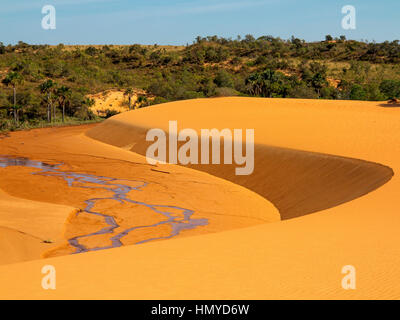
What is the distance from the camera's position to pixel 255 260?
8.53 m

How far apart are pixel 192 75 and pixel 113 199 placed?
205 ft

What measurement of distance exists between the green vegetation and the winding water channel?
87.7 ft

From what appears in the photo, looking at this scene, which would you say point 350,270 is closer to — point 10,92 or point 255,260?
point 255,260

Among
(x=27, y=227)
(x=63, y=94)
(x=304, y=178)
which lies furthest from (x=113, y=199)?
(x=63, y=94)

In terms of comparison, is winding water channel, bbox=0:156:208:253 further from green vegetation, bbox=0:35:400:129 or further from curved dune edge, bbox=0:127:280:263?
green vegetation, bbox=0:35:400:129

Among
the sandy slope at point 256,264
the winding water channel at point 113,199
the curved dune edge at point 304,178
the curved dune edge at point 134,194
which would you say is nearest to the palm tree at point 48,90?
the curved dune edge at point 134,194

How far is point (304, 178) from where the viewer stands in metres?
20.8

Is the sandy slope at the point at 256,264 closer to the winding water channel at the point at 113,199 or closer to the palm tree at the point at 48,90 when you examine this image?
the winding water channel at the point at 113,199

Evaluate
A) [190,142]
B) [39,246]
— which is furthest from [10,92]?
[39,246]

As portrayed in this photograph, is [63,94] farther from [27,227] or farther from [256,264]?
[256,264]

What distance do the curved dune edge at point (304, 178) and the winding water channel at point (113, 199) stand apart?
3590 mm

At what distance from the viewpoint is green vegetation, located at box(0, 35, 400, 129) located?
194 ft

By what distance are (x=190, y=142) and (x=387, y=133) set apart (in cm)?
1108

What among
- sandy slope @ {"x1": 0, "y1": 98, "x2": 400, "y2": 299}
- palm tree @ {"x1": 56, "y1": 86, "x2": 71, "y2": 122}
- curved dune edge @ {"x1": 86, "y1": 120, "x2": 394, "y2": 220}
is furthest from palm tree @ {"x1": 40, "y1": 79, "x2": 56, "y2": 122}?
sandy slope @ {"x1": 0, "y1": 98, "x2": 400, "y2": 299}
